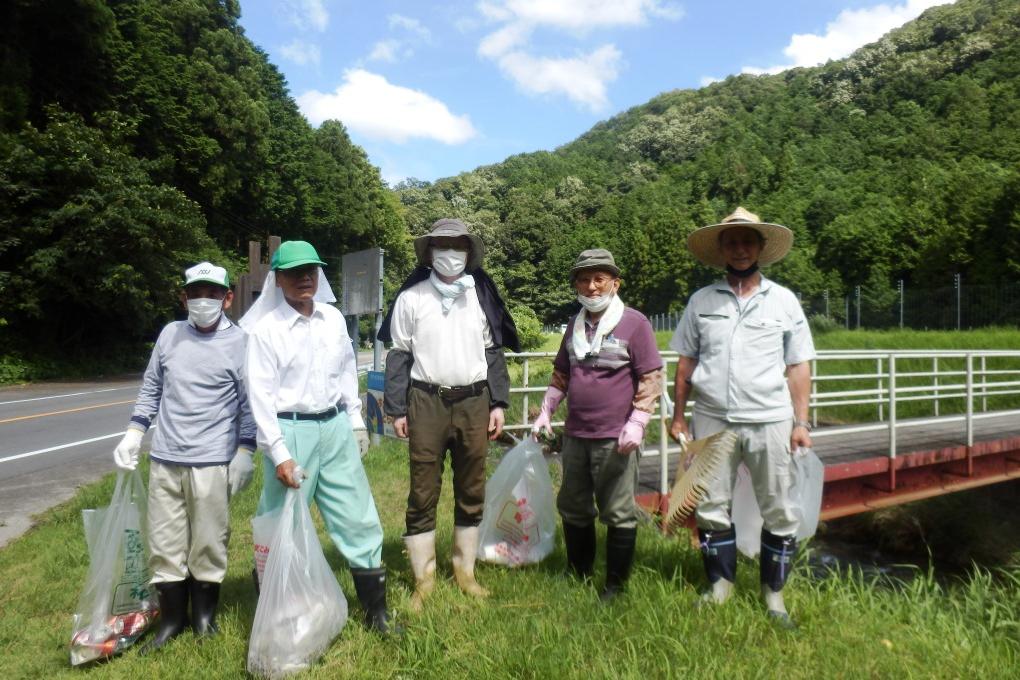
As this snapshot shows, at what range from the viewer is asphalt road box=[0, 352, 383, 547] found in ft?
21.6

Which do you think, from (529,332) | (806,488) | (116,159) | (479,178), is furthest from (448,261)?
(479,178)

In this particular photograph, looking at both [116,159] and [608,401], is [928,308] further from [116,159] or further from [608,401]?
[116,159]

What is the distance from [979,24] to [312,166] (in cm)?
7229

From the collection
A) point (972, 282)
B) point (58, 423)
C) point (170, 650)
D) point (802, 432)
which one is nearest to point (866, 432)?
point (802, 432)

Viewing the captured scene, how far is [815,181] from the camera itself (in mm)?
58750

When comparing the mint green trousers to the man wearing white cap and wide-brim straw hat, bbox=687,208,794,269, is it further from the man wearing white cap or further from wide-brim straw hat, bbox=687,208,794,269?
wide-brim straw hat, bbox=687,208,794,269

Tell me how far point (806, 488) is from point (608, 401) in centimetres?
101

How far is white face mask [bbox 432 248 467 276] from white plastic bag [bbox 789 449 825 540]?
72.7 inches

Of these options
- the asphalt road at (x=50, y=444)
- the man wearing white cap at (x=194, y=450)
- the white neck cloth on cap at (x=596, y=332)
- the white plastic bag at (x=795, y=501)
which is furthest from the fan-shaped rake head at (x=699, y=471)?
the asphalt road at (x=50, y=444)

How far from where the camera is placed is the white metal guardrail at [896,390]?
25.6 feet

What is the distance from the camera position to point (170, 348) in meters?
3.26

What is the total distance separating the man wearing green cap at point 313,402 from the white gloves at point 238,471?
24 cm

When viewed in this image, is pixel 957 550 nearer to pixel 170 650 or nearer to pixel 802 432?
pixel 802 432

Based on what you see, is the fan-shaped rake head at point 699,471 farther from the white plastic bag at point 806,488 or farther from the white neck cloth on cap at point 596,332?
the white neck cloth on cap at point 596,332
